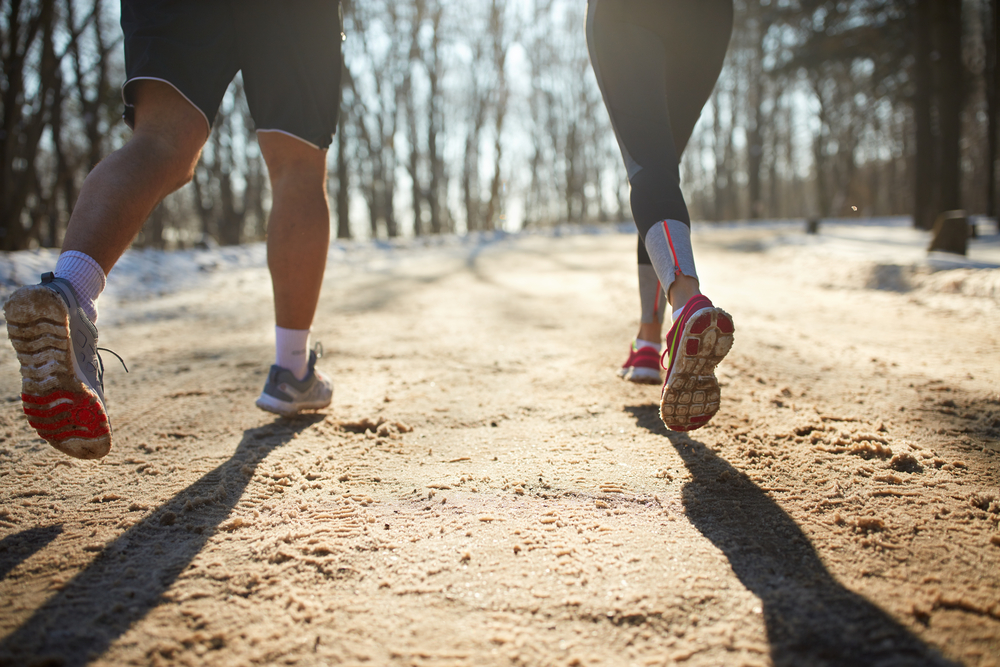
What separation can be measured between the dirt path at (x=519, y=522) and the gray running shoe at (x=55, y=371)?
0.18 metres

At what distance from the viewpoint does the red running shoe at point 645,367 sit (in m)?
→ 2.05

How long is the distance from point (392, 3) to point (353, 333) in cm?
2240

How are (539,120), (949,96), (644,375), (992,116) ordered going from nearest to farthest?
(644,375) < (949,96) < (992,116) < (539,120)

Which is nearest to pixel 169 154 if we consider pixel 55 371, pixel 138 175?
pixel 138 175

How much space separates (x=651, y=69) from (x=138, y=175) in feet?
4.74

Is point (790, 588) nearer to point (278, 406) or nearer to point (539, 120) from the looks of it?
point (278, 406)

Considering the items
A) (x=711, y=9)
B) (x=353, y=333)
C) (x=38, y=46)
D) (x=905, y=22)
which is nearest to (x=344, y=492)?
(x=711, y=9)

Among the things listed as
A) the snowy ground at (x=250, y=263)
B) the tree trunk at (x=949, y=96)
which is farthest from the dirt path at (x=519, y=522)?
the tree trunk at (x=949, y=96)

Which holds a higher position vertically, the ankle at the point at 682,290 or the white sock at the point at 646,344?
the ankle at the point at 682,290

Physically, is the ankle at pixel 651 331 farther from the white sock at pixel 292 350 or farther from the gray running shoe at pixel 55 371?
the gray running shoe at pixel 55 371

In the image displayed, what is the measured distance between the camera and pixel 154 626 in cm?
82

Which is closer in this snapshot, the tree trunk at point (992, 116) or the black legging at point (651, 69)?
the black legging at point (651, 69)

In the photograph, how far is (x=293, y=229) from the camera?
175 centimetres

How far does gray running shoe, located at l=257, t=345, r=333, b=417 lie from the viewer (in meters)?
1.73
